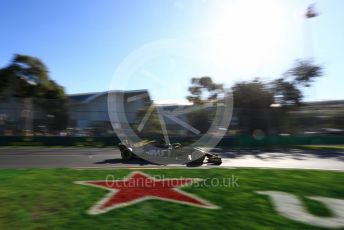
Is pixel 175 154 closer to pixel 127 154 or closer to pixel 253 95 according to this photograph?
pixel 127 154

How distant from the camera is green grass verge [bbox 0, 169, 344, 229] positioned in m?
5.67

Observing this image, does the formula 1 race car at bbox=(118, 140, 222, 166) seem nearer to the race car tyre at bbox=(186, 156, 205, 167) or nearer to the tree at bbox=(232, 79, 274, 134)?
the race car tyre at bbox=(186, 156, 205, 167)

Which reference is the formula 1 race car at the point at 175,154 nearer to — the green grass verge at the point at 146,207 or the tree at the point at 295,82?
the green grass verge at the point at 146,207

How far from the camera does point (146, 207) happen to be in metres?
6.50

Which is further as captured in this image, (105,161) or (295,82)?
(295,82)

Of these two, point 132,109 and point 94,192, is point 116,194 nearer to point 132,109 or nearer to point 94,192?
point 94,192

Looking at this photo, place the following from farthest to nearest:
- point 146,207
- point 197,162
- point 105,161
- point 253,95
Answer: point 253,95 → point 105,161 → point 197,162 → point 146,207

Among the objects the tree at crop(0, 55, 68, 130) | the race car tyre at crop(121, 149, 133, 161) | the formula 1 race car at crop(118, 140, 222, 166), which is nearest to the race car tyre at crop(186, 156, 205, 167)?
the formula 1 race car at crop(118, 140, 222, 166)

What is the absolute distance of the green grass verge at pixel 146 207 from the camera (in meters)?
5.67

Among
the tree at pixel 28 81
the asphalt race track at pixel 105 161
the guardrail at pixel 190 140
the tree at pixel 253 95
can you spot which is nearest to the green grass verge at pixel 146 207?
the asphalt race track at pixel 105 161

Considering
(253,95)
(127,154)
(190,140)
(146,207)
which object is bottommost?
(146,207)

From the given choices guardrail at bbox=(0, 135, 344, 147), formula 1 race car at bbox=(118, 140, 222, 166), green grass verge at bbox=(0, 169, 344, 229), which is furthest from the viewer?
guardrail at bbox=(0, 135, 344, 147)

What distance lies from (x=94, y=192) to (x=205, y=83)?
130 ft

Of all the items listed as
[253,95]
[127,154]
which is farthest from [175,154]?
[253,95]
